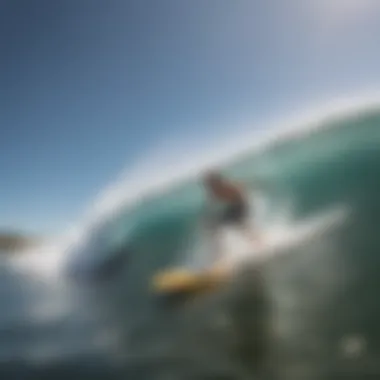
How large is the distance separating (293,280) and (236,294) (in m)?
0.20

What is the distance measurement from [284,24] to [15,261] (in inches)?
52.1

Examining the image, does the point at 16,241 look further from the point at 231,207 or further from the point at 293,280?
the point at 293,280

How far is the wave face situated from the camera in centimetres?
259

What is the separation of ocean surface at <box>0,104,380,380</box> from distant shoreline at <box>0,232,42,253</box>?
6 centimetres

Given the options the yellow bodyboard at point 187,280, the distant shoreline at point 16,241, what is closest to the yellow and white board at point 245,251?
the yellow bodyboard at point 187,280

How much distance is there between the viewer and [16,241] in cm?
286

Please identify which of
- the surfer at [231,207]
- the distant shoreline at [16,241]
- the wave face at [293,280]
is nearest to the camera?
the wave face at [293,280]

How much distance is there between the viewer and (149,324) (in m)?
2.69

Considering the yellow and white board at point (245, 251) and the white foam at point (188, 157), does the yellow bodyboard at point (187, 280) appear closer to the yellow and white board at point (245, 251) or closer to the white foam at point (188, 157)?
the yellow and white board at point (245, 251)

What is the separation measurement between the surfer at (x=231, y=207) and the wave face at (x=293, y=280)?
5cm

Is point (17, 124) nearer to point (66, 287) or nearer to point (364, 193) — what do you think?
point (66, 287)

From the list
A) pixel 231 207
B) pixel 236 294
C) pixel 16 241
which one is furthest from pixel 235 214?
pixel 16 241

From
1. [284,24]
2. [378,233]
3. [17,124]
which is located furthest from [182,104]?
[378,233]

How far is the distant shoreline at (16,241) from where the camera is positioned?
9.34 ft
